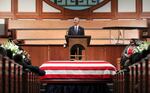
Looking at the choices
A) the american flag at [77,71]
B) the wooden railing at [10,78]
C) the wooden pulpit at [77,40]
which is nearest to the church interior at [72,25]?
the wooden pulpit at [77,40]

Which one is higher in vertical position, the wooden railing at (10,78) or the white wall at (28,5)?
the white wall at (28,5)

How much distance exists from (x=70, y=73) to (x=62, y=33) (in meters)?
6.72

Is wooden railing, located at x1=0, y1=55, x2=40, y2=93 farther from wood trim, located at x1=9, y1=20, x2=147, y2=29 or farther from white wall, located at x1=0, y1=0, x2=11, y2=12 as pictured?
white wall, located at x1=0, y1=0, x2=11, y2=12

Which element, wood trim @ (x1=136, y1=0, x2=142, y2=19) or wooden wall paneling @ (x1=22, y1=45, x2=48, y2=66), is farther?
wood trim @ (x1=136, y1=0, x2=142, y2=19)

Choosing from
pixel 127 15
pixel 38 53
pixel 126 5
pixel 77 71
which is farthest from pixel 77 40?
pixel 126 5

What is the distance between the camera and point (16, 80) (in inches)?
175

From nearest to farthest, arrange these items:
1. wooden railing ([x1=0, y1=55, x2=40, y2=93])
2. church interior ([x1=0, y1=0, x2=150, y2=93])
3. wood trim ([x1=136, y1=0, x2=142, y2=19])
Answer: wooden railing ([x1=0, y1=55, x2=40, y2=93]) < church interior ([x1=0, y1=0, x2=150, y2=93]) < wood trim ([x1=136, y1=0, x2=142, y2=19])

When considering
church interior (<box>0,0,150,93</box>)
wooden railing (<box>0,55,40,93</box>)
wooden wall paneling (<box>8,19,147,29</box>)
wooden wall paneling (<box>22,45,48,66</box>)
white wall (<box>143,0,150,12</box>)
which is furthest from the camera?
white wall (<box>143,0,150,12</box>)

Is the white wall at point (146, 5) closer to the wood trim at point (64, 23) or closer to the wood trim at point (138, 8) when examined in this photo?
the wood trim at point (138, 8)

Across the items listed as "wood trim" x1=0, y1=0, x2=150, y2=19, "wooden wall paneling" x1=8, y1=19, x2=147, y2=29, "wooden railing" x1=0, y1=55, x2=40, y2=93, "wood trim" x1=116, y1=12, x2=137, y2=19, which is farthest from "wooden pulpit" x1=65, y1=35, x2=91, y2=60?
"wooden railing" x1=0, y1=55, x2=40, y2=93

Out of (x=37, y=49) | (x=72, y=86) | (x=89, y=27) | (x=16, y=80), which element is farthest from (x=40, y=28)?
(x=16, y=80)

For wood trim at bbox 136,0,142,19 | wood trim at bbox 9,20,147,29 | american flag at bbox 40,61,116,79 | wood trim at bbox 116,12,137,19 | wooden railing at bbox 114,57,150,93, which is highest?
wood trim at bbox 136,0,142,19

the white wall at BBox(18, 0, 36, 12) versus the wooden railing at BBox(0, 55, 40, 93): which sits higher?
the white wall at BBox(18, 0, 36, 12)

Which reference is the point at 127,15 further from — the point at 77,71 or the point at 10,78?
the point at 10,78
